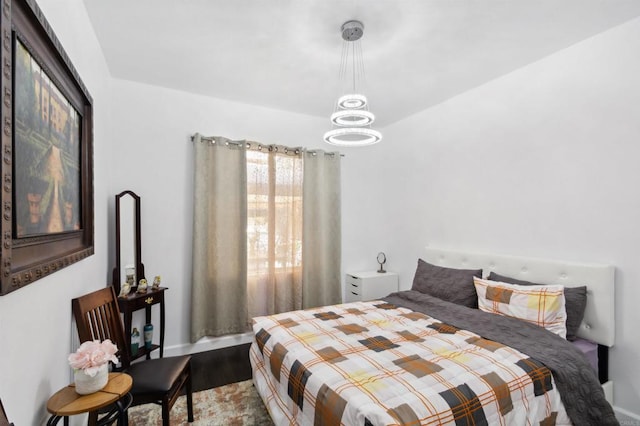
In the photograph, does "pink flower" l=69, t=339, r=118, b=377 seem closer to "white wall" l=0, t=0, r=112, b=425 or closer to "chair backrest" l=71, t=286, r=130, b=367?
"white wall" l=0, t=0, r=112, b=425

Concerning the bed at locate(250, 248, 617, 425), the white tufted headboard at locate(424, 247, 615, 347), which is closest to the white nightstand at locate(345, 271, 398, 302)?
the bed at locate(250, 248, 617, 425)

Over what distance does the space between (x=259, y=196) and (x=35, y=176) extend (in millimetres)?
2475

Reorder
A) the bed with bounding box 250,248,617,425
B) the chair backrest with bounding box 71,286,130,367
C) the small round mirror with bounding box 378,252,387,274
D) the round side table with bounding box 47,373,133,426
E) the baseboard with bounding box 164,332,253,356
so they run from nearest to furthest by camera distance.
Answer: the round side table with bounding box 47,373,133,426
the bed with bounding box 250,248,617,425
the chair backrest with bounding box 71,286,130,367
the baseboard with bounding box 164,332,253,356
the small round mirror with bounding box 378,252,387,274

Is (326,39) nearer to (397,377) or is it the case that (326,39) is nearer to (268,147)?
(268,147)

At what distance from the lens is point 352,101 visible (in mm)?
2207

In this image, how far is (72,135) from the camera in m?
1.60

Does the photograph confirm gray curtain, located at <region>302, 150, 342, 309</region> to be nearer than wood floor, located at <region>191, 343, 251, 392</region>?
No

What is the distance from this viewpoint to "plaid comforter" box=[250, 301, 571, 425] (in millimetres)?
1359

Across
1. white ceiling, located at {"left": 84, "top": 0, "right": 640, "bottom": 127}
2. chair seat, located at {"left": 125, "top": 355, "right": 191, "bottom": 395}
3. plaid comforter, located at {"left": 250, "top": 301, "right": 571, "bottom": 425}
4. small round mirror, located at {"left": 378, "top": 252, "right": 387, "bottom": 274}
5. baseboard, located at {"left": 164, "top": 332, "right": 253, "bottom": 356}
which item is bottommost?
baseboard, located at {"left": 164, "top": 332, "right": 253, "bottom": 356}

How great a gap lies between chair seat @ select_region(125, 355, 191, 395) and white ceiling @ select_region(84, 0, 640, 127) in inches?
91.1

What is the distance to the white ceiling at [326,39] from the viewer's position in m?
1.99

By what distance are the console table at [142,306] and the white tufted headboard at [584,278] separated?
10.1 feet

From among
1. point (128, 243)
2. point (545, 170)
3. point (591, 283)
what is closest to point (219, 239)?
point (128, 243)

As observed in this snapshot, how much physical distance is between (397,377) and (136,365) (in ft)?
5.49
